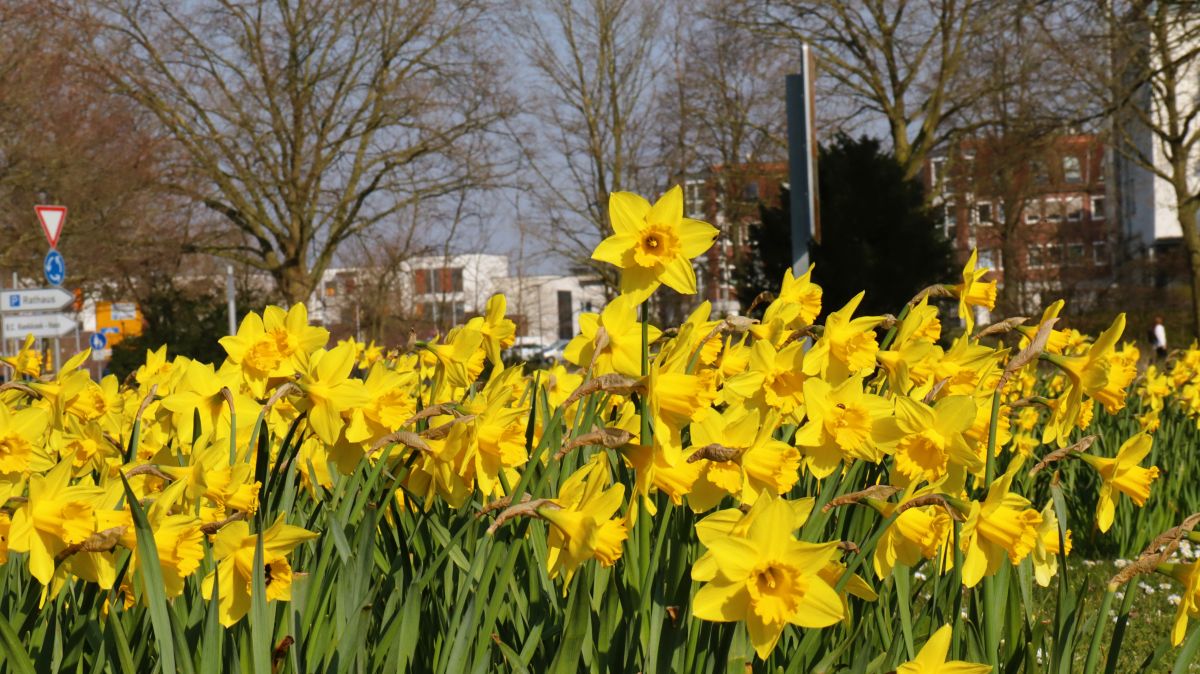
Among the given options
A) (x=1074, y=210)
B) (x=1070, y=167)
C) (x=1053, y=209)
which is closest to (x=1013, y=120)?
(x=1070, y=167)

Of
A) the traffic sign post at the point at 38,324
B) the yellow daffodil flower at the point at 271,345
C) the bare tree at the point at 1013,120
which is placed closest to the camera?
the yellow daffodil flower at the point at 271,345

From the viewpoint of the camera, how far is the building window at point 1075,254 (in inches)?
1135

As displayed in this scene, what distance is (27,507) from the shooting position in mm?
1462

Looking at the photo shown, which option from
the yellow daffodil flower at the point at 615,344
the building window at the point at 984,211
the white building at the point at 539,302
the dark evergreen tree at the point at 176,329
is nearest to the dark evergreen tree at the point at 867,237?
the white building at the point at 539,302

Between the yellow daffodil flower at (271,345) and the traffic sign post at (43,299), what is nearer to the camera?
the yellow daffodil flower at (271,345)

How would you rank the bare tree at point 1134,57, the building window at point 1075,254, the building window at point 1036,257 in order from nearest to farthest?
the bare tree at point 1134,57
the building window at point 1036,257
the building window at point 1075,254

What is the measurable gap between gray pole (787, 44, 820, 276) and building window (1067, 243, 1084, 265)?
25.2m

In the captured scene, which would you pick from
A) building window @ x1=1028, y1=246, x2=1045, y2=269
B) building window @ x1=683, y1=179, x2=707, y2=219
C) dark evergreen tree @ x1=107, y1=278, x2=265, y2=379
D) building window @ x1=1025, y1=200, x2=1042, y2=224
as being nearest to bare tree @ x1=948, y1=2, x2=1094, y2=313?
building window @ x1=1025, y1=200, x2=1042, y2=224

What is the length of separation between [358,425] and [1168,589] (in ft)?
13.6

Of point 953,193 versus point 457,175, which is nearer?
point 457,175

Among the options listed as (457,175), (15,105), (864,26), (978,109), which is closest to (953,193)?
(978,109)

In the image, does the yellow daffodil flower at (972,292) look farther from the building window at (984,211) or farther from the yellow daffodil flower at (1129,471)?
the building window at (984,211)

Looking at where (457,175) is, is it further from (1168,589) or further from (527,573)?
(527,573)

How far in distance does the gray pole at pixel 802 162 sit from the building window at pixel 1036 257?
75.9ft
